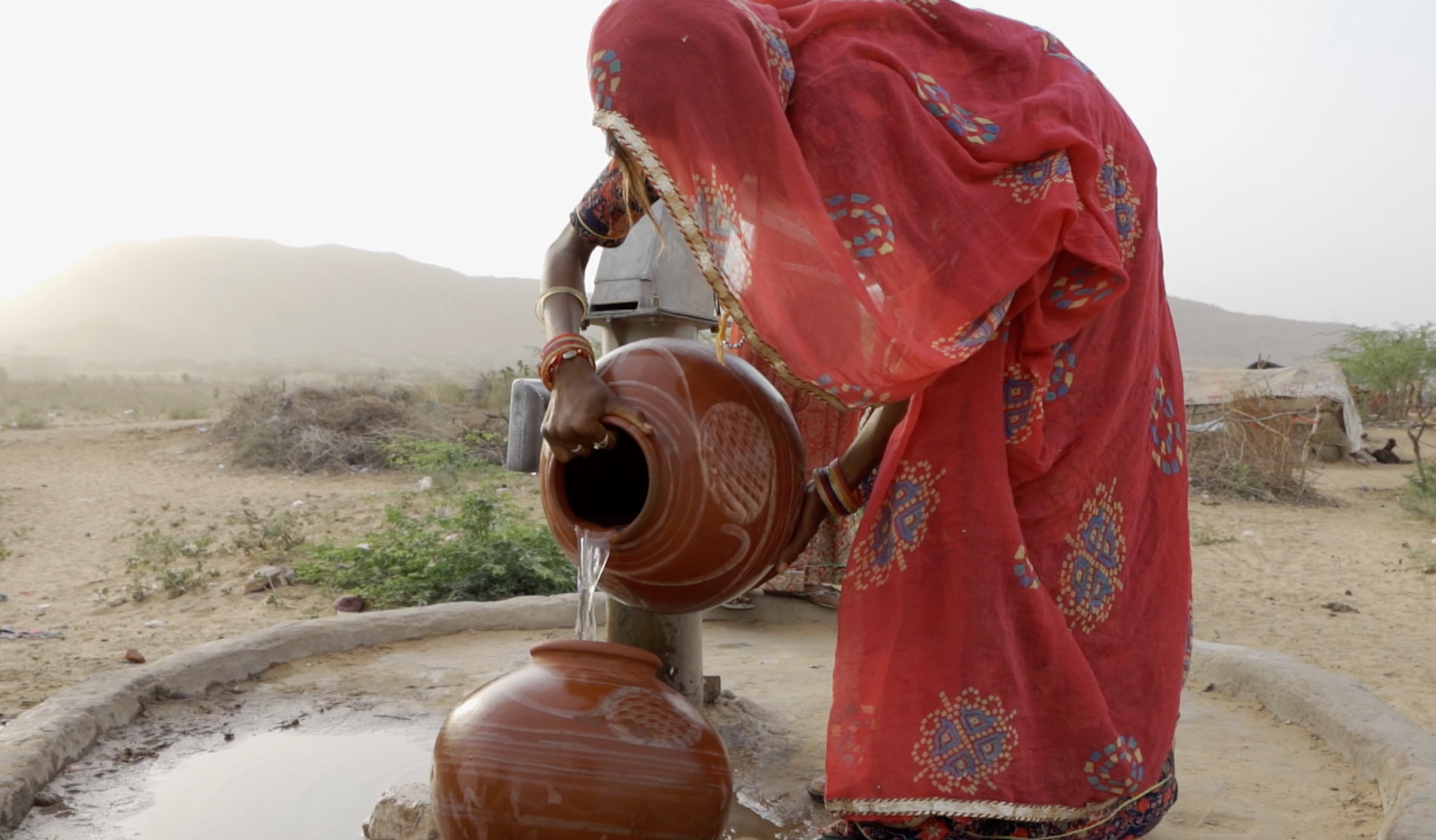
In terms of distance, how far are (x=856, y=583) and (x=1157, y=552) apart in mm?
572

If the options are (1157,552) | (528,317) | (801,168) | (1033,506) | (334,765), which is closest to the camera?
(801,168)

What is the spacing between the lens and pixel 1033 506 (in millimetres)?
1910

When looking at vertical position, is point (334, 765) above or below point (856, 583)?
below

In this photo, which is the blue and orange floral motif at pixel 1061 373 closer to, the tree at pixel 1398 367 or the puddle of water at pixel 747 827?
the puddle of water at pixel 747 827

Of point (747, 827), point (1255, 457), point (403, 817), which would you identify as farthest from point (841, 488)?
point (1255, 457)

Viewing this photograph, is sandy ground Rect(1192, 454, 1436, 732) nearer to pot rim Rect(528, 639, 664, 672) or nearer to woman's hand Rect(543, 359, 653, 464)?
pot rim Rect(528, 639, 664, 672)

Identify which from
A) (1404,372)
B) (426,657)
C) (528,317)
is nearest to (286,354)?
(528,317)

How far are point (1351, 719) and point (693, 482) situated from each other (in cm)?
224

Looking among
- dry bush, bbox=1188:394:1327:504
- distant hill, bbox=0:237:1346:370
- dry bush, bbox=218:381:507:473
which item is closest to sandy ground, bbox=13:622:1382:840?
dry bush, bbox=218:381:507:473

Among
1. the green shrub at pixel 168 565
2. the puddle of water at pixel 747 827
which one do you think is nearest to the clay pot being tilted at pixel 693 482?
the puddle of water at pixel 747 827

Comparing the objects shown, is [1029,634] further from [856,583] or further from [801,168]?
Answer: [801,168]

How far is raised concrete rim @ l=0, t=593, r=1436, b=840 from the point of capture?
2.56m

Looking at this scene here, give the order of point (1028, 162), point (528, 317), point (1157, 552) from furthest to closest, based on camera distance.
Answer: point (528, 317)
point (1157, 552)
point (1028, 162)

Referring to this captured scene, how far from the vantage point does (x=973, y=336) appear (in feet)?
5.69
